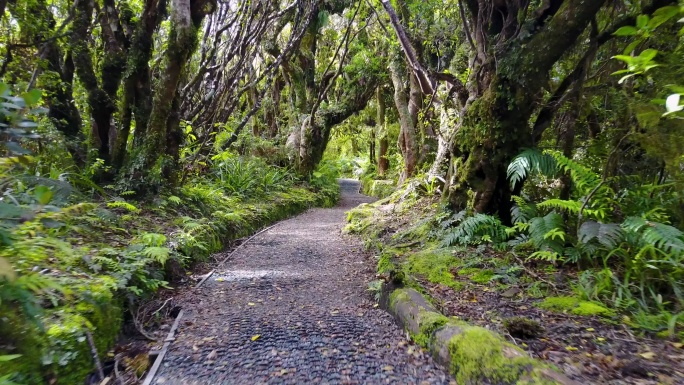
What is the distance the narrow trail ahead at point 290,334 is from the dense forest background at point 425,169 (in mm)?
542

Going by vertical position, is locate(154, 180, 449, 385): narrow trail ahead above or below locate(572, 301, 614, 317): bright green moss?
below

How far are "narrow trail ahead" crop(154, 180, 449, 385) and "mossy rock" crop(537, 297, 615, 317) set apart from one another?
121cm

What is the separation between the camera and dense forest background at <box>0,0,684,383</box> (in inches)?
97.5

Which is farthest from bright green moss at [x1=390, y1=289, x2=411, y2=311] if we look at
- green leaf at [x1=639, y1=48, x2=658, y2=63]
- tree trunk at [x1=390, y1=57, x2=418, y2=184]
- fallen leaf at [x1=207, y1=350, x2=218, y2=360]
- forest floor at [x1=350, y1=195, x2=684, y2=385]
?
tree trunk at [x1=390, y1=57, x2=418, y2=184]

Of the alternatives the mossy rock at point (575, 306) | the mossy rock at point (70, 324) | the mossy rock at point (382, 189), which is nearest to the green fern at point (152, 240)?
the mossy rock at point (70, 324)

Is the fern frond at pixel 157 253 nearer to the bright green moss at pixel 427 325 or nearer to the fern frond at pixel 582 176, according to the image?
the bright green moss at pixel 427 325

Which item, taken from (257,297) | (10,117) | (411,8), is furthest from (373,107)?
(10,117)

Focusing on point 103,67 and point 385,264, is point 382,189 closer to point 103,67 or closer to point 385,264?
point 103,67

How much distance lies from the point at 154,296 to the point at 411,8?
8.00 meters

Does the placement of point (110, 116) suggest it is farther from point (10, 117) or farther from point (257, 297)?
point (10, 117)

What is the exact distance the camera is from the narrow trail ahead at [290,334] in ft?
8.91

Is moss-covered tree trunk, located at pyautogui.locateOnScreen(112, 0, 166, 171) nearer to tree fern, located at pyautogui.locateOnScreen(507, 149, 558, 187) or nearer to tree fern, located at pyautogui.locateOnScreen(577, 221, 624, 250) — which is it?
tree fern, located at pyautogui.locateOnScreen(507, 149, 558, 187)

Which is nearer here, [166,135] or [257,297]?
[257,297]

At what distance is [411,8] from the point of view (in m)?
9.10
